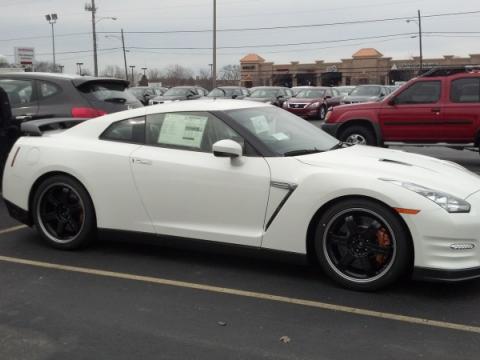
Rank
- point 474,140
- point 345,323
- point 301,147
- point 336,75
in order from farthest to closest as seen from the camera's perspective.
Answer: point 336,75, point 474,140, point 301,147, point 345,323

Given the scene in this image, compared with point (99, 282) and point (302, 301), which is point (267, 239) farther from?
point (99, 282)

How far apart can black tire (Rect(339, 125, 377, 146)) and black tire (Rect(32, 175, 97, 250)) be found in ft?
24.4

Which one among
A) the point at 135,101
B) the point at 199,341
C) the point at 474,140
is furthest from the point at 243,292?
the point at 474,140

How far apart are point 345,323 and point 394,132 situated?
26.8 ft

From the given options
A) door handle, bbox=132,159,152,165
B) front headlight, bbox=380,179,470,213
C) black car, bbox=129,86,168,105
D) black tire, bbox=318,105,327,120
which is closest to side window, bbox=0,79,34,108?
door handle, bbox=132,159,152,165

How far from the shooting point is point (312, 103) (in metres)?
24.8

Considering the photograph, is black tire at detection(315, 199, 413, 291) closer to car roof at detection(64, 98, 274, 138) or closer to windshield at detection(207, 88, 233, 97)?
car roof at detection(64, 98, 274, 138)

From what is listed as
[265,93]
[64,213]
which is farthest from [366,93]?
[64,213]

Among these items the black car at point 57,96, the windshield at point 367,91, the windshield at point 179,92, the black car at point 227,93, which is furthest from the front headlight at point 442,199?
the windshield at point 179,92

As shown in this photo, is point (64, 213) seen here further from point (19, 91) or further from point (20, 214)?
point (19, 91)

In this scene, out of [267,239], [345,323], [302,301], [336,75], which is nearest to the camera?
[345,323]

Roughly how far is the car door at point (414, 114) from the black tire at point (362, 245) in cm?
727

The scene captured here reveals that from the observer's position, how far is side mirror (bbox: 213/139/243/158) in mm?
4492

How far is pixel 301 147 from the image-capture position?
486 cm
